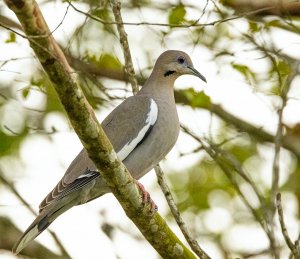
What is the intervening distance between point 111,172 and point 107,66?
295cm

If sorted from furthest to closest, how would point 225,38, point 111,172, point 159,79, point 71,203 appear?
point 225,38 → point 159,79 → point 71,203 → point 111,172

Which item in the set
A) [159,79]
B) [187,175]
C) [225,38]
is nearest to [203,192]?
[187,175]

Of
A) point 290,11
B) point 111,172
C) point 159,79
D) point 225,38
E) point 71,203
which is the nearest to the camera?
point 111,172

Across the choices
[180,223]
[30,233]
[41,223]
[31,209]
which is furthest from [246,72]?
[30,233]

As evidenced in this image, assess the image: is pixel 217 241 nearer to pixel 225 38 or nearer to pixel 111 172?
pixel 225 38

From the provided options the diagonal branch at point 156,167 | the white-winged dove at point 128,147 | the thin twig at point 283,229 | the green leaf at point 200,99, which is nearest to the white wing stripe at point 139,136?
the white-winged dove at point 128,147

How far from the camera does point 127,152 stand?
5.43m

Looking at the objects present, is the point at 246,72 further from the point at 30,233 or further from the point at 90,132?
the point at 90,132

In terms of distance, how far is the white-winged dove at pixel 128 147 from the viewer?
5207mm

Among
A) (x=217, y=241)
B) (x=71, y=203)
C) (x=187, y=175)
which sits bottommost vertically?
(x=71, y=203)

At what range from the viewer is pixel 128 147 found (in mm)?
5453

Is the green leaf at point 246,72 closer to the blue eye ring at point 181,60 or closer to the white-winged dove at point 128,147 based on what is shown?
the blue eye ring at point 181,60

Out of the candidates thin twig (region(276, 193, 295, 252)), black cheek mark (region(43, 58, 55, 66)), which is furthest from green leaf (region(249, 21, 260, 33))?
black cheek mark (region(43, 58, 55, 66))

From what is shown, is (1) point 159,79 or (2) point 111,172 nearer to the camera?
(2) point 111,172
